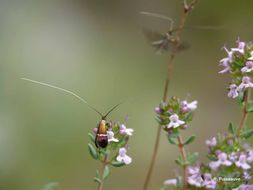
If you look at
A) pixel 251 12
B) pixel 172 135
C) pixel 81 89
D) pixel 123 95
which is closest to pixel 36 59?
pixel 81 89

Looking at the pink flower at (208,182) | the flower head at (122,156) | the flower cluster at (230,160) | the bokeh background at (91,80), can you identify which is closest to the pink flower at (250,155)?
the flower cluster at (230,160)

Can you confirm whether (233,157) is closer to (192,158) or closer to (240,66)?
(192,158)

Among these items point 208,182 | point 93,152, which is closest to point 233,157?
point 208,182

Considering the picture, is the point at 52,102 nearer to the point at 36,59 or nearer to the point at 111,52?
the point at 36,59

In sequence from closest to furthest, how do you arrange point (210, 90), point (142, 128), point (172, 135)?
point (172, 135) < point (142, 128) < point (210, 90)

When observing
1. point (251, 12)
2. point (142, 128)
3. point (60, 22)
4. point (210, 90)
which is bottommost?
point (142, 128)

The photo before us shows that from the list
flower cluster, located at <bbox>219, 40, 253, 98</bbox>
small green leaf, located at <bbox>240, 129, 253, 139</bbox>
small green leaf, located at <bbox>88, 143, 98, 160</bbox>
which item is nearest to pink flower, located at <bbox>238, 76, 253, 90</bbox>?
flower cluster, located at <bbox>219, 40, 253, 98</bbox>

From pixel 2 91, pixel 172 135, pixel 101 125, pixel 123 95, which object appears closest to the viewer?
pixel 101 125
